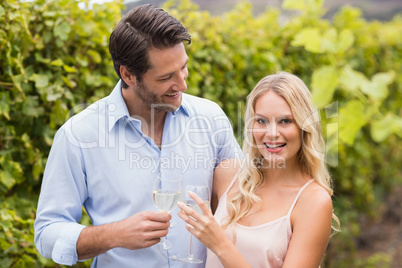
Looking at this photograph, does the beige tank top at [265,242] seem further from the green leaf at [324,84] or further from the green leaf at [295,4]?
the green leaf at [324,84]

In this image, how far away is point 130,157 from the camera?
2.33 metres

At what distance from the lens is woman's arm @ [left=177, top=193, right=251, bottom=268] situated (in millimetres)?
2014

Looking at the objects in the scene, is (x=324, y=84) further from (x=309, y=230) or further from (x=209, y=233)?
(x=309, y=230)

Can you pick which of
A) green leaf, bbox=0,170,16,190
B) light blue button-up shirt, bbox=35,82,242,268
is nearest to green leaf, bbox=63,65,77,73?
light blue button-up shirt, bbox=35,82,242,268

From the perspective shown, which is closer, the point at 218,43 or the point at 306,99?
the point at 306,99

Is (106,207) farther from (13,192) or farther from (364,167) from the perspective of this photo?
(364,167)

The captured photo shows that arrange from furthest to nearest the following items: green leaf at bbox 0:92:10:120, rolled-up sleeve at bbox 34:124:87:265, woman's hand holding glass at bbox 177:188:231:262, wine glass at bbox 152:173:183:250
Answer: green leaf at bbox 0:92:10:120 < rolled-up sleeve at bbox 34:124:87:265 < wine glass at bbox 152:173:183:250 < woman's hand holding glass at bbox 177:188:231:262

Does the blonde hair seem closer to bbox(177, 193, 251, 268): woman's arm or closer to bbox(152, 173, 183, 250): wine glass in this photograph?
bbox(177, 193, 251, 268): woman's arm

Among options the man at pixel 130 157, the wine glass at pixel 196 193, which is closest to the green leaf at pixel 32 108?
the man at pixel 130 157

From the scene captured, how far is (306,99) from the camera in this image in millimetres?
2389

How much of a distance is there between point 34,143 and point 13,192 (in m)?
0.35

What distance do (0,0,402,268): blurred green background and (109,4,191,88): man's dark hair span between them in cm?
66

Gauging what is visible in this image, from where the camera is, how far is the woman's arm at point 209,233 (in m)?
2.01

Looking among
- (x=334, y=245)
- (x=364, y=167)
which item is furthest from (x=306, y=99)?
(x=364, y=167)
